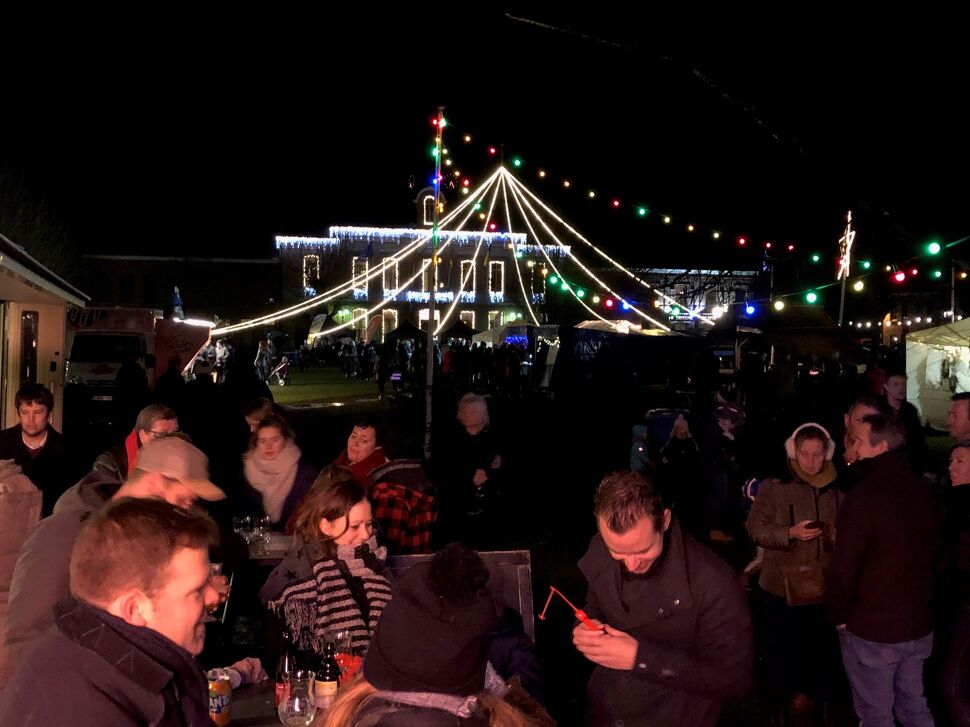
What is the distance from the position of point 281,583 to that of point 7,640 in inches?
44.7

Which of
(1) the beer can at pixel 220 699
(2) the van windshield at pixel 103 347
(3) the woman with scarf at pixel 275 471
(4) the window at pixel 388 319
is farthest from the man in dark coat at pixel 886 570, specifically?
(4) the window at pixel 388 319

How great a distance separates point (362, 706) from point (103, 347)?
63.2ft

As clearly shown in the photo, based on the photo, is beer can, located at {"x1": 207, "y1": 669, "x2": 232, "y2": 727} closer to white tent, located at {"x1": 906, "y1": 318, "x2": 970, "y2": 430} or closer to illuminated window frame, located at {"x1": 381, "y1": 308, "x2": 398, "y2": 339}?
white tent, located at {"x1": 906, "y1": 318, "x2": 970, "y2": 430}

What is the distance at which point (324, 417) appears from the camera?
18.7 m

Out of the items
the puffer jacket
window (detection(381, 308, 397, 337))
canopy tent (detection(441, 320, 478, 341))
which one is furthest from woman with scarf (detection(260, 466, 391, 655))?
window (detection(381, 308, 397, 337))

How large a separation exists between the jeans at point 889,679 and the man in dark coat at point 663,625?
1325 millimetres

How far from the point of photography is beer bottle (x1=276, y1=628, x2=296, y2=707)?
3.12 metres

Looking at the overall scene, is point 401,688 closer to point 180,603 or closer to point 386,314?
point 180,603

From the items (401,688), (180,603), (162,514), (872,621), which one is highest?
(162,514)

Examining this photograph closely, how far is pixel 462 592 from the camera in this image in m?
2.10

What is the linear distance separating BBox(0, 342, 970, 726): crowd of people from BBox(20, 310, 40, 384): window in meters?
6.65

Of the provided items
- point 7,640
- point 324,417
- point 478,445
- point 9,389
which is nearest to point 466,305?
point 324,417

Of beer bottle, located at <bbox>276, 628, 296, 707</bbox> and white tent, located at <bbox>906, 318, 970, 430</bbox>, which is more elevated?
white tent, located at <bbox>906, 318, 970, 430</bbox>

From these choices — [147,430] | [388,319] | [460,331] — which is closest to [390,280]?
[388,319]
